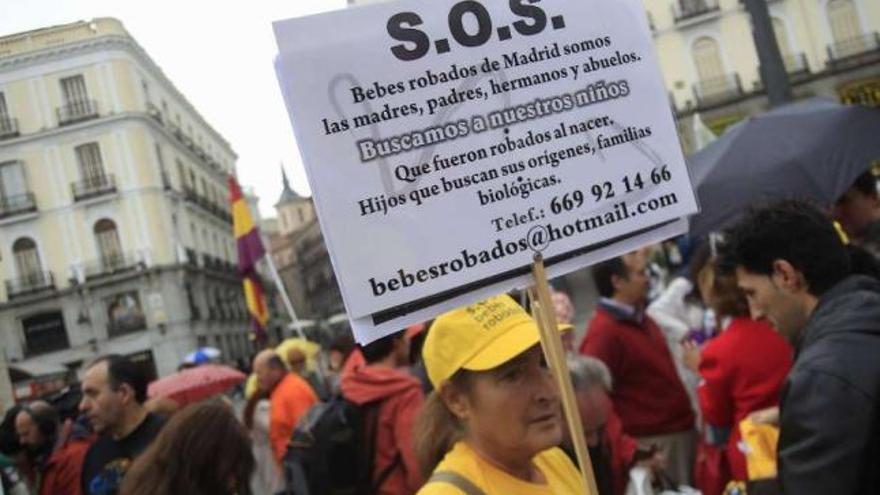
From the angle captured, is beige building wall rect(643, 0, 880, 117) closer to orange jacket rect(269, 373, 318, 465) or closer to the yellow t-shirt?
orange jacket rect(269, 373, 318, 465)

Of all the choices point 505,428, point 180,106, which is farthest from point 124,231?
point 505,428

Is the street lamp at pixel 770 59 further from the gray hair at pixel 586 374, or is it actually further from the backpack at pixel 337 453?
the backpack at pixel 337 453

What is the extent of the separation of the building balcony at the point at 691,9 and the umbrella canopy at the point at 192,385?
3336 centimetres

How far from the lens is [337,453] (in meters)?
3.65

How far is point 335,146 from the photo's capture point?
68.7 inches

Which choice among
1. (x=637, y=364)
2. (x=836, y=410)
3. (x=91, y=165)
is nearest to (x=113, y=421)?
(x=637, y=364)

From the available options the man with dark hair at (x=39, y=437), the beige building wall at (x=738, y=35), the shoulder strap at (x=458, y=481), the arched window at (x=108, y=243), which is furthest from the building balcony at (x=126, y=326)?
the shoulder strap at (x=458, y=481)

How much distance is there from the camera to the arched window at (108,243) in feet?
128

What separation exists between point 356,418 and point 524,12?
2.26 metres

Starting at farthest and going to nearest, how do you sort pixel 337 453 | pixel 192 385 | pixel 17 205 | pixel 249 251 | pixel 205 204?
1. pixel 205 204
2. pixel 17 205
3. pixel 249 251
4. pixel 192 385
5. pixel 337 453

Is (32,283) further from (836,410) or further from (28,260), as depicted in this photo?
(836,410)

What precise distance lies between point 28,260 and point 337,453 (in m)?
36.5

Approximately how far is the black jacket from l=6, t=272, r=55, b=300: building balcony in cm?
3389

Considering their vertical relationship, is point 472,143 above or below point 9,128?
below
